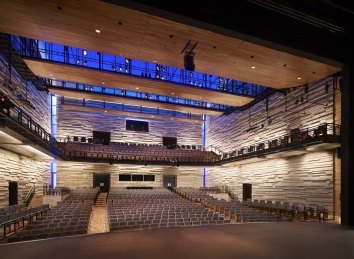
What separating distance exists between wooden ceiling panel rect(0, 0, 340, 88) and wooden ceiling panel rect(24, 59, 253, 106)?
12.8 ft

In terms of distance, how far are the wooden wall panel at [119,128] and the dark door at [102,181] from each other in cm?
422

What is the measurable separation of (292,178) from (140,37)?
13.2m

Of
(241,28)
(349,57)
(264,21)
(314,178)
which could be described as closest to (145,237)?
(241,28)

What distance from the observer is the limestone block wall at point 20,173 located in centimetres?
1343

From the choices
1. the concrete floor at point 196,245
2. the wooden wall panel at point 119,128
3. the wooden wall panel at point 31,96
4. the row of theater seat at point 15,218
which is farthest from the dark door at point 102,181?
the concrete floor at point 196,245

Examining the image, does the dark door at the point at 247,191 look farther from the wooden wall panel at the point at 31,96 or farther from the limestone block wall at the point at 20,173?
the wooden wall panel at the point at 31,96

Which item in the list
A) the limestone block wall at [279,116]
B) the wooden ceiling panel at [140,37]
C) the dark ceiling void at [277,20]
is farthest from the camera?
the limestone block wall at [279,116]

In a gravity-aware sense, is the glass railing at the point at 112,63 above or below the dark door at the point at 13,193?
above

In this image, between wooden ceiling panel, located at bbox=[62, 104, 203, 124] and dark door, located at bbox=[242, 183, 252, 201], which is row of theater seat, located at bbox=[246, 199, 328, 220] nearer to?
dark door, located at bbox=[242, 183, 252, 201]

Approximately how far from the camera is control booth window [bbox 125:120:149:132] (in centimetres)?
2928

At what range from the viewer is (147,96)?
81.1 feet

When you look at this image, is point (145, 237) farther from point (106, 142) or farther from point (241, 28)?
point (106, 142)

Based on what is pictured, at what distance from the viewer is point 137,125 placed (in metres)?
29.6

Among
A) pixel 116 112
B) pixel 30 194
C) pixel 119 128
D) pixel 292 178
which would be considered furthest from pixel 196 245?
pixel 119 128
